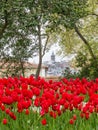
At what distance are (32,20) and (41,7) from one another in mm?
1108

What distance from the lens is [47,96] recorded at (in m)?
7.59

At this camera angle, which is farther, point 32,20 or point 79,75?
Result: point 79,75

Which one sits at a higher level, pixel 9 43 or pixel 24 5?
pixel 24 5

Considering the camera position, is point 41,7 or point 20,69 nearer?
point 41,7

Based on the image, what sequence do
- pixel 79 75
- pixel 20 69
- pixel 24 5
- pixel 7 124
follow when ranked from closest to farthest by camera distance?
1. pixel 7 124
2. pixel 24 5
3. pixel 79 75
4. pixel 20 69

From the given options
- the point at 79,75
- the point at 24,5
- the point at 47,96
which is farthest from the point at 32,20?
the point at 47,96

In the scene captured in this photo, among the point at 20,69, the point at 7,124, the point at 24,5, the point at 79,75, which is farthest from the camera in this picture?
the point at 20,69

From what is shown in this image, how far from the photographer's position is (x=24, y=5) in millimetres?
18656

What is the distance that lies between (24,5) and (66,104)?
1200cm

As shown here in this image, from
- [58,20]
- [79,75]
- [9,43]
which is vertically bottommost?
[79,75]

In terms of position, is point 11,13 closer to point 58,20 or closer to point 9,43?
point 58,20

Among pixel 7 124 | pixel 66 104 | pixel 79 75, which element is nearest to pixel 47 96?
pixel 66 104

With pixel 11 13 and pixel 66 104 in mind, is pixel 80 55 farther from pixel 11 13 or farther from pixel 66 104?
pixel 66 104

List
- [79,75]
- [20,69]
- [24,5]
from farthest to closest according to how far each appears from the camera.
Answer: [20,69] < [79,75] < [24,5]
